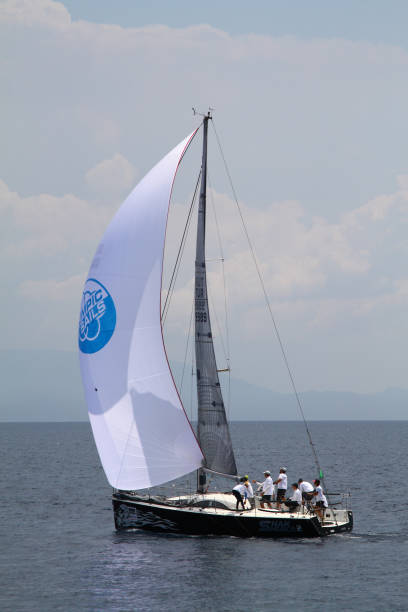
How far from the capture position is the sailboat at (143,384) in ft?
98.2

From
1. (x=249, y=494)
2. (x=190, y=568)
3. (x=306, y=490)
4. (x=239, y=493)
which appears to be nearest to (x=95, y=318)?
(x=239, y=493)

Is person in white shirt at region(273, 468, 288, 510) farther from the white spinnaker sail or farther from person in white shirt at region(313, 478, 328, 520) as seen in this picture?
the white spinnaker sail

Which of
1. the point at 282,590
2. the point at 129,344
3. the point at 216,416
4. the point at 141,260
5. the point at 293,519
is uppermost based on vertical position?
the point at 141,260

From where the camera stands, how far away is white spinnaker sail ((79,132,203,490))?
1179 inches

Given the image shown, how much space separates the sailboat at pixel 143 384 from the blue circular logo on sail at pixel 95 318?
38mm

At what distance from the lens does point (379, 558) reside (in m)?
29.3

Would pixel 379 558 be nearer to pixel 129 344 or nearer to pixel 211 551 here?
pixel 211 551

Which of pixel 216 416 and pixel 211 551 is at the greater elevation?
pixel 216 416

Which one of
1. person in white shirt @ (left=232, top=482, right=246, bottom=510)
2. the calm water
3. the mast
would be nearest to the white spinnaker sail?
the mast

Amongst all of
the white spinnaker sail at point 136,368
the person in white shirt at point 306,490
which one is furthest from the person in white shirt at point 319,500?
the white spinnaker sail at point 136,368

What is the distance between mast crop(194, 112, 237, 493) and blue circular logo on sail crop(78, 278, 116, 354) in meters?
3.58

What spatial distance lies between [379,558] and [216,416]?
7.98 meters

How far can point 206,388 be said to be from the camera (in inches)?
1240

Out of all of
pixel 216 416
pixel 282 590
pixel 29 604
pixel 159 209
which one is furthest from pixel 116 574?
pixel 159 209
